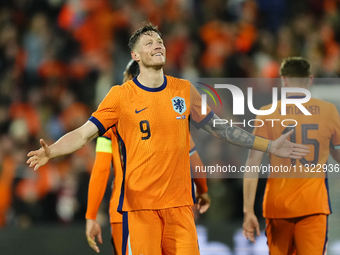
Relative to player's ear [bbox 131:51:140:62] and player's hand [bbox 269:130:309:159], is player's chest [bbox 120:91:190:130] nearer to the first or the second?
player's ear [bbox 131:51:140:62]

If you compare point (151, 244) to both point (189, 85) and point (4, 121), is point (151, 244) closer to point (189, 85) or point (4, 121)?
point (189, 85)

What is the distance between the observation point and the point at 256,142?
160 inches

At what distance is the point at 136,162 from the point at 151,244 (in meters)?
0.64

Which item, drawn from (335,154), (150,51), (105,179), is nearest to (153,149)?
(150,51)

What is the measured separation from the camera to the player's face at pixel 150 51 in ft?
13.0

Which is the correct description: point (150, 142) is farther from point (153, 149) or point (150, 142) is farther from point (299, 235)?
point (299, 235)

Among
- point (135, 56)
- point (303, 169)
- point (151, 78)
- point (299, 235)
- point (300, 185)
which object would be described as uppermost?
point (135, 56)

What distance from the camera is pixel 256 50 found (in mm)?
9258

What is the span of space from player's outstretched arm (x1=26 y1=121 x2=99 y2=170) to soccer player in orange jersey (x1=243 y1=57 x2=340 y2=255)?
156cm

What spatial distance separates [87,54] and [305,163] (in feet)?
21.2

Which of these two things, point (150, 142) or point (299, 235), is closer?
point (150, 142)

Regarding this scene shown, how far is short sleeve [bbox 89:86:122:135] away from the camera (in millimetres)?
3836

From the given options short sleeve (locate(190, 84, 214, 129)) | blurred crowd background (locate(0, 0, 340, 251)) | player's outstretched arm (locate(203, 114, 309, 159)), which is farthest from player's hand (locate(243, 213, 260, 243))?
blurred crowd background (locate(0, 0, 340, 251))

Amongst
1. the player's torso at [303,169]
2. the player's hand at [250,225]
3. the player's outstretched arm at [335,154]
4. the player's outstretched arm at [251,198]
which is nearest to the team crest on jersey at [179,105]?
the player's outstretched arm at [251,198]
